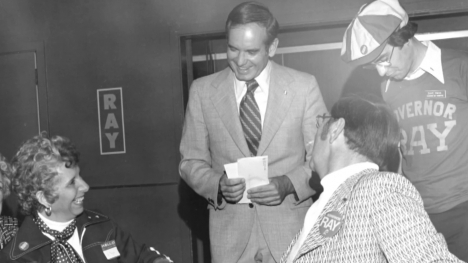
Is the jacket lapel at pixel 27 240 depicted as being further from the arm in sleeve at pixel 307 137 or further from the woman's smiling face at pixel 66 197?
the arm in sleeve at pixel 307 137

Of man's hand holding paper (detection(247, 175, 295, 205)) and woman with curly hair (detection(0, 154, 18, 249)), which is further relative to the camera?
woman with curly hair (detection(0, 154, 18, 249))

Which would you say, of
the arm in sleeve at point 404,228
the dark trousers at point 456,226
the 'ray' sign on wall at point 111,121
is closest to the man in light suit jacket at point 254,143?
the dark trousers at point 456,226

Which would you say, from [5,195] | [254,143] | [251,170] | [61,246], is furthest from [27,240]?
[254,143]

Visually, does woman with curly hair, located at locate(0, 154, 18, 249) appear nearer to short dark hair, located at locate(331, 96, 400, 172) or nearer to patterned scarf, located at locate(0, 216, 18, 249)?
patterned scarf, located at locate(0, 216, 18, 249)

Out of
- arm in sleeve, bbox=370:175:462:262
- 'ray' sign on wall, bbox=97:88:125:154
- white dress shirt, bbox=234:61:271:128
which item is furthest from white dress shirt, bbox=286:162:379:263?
'ray' sign on wall, bbox=97:88:125:154

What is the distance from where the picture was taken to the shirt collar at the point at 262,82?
3.51m

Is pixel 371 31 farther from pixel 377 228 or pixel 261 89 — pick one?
pixel 377 228

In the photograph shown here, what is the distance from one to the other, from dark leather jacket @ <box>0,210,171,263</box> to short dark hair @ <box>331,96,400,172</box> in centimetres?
129

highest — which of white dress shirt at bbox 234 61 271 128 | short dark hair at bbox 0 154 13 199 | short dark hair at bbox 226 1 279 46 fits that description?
short dark hair at bbox 226 1 279 46

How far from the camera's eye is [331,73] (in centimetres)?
559

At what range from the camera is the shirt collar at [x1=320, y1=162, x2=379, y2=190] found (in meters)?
2.31

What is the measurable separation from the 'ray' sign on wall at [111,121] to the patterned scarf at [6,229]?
1.49 m

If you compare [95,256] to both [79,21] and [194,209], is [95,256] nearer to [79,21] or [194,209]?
[194,209]

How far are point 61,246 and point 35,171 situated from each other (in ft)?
1.28
